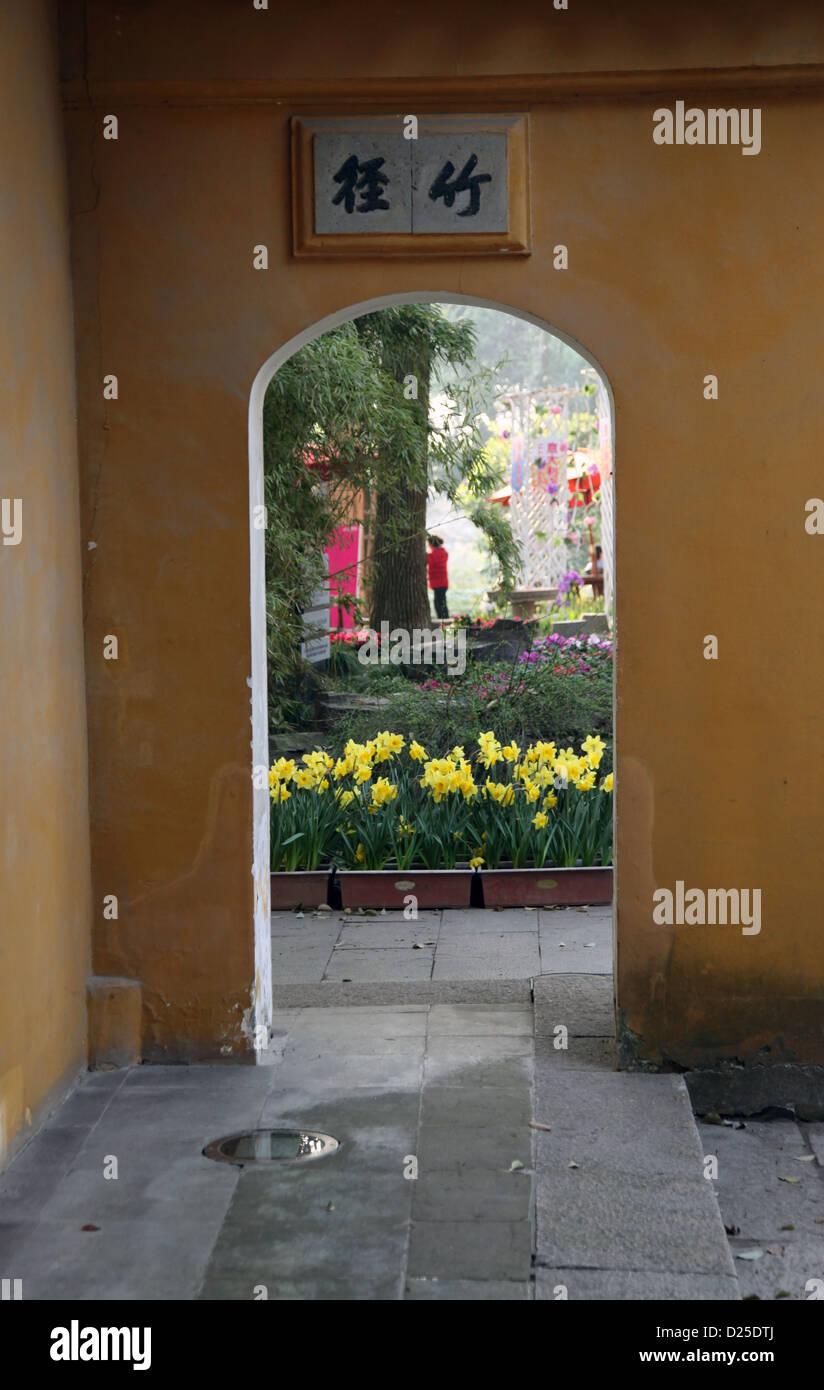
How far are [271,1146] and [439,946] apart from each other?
2591mm

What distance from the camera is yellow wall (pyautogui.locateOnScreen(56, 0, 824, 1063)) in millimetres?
4855

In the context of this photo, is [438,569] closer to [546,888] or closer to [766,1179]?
[546,888]

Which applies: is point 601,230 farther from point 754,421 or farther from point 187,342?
point 187,342

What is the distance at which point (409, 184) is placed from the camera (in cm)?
493

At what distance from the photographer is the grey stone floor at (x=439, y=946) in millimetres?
6426

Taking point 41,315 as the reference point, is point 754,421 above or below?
below

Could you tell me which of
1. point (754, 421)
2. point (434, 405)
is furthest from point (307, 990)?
point (434, 405)

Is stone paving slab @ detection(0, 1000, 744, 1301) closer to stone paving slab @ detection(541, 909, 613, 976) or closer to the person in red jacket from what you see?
A: stone paving slab @ detection(541, 909, 613, 976)

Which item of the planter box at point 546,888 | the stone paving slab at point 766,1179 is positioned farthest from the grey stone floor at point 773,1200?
the planter box at point 546,888

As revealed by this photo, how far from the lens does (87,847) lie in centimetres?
513

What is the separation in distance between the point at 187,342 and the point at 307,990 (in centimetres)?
294

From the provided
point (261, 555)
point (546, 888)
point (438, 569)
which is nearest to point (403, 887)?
point (546, 888)

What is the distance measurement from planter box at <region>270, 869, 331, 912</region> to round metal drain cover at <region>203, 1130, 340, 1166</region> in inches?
128

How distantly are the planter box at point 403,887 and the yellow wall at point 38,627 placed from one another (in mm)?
2734
